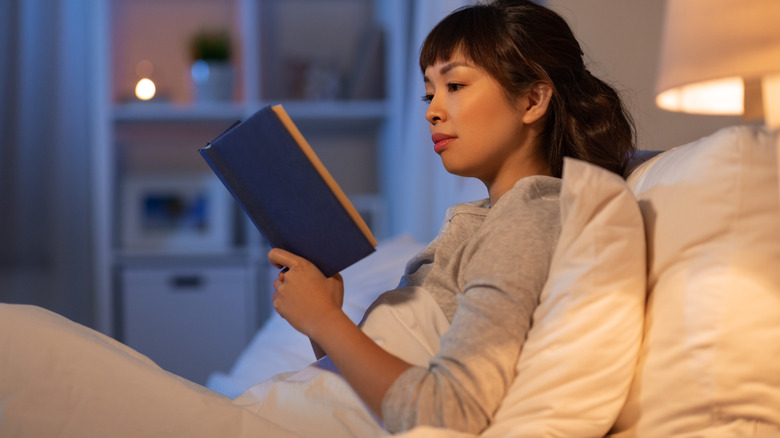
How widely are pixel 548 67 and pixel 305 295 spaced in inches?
19.6

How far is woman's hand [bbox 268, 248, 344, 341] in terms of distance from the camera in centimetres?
89

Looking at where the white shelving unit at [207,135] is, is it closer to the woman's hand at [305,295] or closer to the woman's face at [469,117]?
the woman's face at [469,117]

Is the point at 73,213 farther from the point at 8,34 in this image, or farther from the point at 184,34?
the point at 184,34

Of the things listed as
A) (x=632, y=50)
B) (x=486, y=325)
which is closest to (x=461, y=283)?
(x=486, y=325)

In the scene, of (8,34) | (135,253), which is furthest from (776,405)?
(8,34)

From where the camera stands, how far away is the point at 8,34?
8.53 feet

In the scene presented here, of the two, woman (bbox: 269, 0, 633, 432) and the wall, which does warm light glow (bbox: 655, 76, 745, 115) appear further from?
the wall

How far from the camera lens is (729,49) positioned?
0.91 metres

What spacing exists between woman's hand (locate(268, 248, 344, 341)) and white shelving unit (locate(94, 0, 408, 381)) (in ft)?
5.96

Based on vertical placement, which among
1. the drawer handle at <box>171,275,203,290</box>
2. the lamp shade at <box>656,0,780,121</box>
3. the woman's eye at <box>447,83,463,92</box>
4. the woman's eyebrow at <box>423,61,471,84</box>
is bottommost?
the drawer handle at <box>171,275,203,290</box>

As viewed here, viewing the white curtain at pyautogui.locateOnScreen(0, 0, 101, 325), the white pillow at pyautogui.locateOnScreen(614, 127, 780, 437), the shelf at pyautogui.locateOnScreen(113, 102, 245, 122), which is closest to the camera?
the white pillow at pyautogui.locateOnScreen(614, 127, 780, 437)

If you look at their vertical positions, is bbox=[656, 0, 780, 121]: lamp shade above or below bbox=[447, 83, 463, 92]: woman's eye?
above

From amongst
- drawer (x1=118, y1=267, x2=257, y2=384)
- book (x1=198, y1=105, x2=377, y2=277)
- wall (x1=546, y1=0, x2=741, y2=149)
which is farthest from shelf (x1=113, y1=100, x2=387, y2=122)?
book (x1=198, y1=105, x2=377, y2=277)

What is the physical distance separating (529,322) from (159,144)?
248 centimetres
